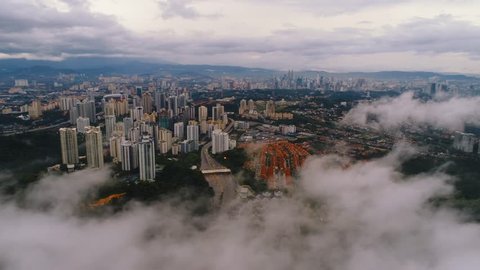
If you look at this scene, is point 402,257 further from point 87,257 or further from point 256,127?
point 256,127

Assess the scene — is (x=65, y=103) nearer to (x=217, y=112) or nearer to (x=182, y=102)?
(x=182, y=102)

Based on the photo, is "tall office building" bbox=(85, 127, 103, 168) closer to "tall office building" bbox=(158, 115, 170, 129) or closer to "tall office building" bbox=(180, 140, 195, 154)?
A: "tall office building" bbox=(180, 140, 195, 154)

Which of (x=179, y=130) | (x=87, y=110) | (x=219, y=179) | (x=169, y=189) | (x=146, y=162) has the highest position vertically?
(x=87, y=110)

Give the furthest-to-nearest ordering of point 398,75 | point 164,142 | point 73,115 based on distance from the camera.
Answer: point 398,75, point 73,115, point 164,142

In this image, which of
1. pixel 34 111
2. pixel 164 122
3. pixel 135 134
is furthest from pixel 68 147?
pixel 34 111

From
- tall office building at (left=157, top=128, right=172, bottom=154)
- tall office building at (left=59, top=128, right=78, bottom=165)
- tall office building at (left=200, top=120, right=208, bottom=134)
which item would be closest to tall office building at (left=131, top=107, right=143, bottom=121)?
tall office building at (left=200, top=120, right=208, bottom=134)

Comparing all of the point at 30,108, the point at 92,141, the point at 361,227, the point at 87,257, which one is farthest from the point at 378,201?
the point at 30,108

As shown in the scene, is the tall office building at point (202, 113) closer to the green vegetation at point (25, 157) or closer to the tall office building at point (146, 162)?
the green vegetation at point (25, 157)
